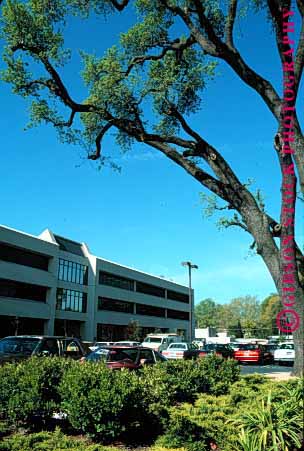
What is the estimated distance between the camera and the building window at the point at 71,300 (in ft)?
171

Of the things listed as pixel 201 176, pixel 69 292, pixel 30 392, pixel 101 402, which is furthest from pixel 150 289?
pixel 101 402

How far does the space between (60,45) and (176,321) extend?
77.6 metres

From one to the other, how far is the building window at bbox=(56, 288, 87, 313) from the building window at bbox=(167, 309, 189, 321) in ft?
95.3

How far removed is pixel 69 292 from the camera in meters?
54.2

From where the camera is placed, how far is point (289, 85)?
28.7ft

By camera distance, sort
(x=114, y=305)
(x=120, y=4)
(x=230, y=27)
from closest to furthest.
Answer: (x=230, y=27) → (x=120, y=4) → (x=114, y=305)

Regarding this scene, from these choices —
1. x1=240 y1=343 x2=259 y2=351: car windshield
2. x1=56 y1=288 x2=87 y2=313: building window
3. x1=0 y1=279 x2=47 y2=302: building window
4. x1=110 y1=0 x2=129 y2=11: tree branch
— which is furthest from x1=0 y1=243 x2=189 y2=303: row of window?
x1=110 y1=0 x2=129 y2=11: tree branch

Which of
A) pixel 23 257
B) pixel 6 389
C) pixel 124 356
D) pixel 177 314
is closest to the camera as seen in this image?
pixel 6 389

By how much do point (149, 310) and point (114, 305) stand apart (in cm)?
1232

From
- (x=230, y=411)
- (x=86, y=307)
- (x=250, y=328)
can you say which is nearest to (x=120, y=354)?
(x=230, y=411)

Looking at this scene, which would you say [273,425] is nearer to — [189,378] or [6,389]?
[6,389]

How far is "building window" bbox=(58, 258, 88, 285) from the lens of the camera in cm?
5284

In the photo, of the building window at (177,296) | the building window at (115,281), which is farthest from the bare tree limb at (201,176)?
the building window at (177,296)

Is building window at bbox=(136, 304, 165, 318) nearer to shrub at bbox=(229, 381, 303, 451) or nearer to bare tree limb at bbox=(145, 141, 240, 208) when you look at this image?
bare tree limb at bbox=(145, 141, 240, 208)
